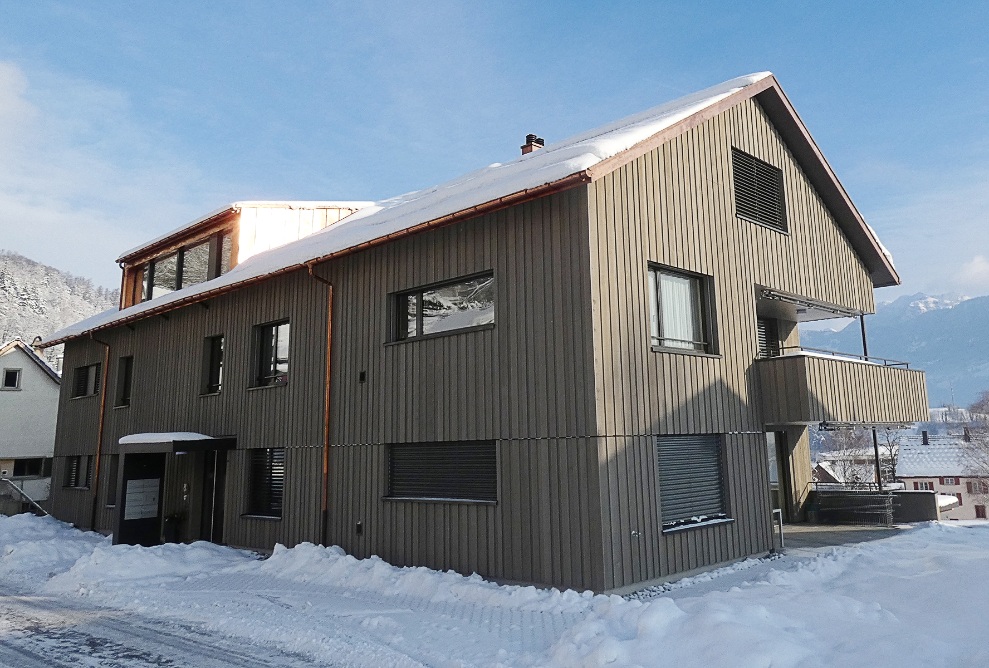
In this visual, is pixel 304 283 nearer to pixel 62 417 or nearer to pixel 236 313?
pixel 236 313

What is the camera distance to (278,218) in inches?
711

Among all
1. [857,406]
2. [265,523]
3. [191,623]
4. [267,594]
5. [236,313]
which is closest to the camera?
[191,623]

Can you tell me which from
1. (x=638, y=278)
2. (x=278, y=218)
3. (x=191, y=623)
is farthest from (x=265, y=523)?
(x=638, y=278)

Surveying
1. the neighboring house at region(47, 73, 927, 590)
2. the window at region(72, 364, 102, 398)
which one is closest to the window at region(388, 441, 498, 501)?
the neighboring house at region(47, 73, 927, 590)

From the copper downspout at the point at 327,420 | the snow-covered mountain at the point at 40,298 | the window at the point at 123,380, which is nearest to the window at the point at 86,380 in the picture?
the window at the point at 123,380

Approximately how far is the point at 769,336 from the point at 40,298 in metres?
123

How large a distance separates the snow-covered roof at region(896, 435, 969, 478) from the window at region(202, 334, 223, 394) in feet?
195

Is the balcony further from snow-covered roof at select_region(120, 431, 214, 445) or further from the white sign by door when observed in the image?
the white sign by door

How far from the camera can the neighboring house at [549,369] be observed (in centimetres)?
1008

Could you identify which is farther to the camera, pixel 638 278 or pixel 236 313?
pixel 236 313

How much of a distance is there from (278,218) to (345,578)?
10.4 metres

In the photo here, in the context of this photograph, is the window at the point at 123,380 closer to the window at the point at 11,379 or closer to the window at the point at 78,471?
the window at the point at 78,471

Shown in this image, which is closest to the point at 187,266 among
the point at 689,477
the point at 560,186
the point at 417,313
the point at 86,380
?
the point at 86,380

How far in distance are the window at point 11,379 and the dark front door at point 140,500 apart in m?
20.4
